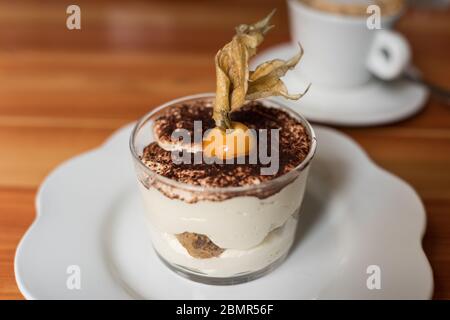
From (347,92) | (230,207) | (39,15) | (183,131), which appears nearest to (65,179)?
(183,131)

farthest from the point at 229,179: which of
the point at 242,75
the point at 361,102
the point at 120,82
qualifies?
the point at 120,82

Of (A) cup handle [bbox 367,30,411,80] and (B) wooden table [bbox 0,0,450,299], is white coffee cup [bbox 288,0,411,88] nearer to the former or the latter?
(A) cup handle [bbox 367,30,411,80]

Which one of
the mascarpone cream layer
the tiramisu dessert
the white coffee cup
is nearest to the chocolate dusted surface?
the tiramisu dessert

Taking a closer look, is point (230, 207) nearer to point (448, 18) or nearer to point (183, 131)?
point (183, 131)

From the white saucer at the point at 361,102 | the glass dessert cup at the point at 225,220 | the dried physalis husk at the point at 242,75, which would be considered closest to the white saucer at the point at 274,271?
the glass dessert cup at the point at 225,220

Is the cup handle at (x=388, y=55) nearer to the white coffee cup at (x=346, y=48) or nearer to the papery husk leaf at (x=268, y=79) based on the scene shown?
the white coffee cup at (x=346, y=48)
